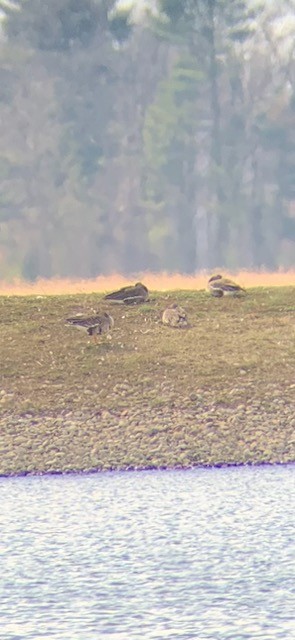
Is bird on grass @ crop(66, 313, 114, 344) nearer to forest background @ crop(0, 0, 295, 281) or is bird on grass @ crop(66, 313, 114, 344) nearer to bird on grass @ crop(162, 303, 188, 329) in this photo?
bird on grass @ crop(162, 303, 188, 329)

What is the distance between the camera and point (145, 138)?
119 feet

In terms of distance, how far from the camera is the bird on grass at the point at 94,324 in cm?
1638

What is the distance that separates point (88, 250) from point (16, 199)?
8.17 ft

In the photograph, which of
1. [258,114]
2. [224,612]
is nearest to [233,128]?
[258,114]

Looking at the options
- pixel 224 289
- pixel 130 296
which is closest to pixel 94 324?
pixel 130 296

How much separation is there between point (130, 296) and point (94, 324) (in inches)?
60.8

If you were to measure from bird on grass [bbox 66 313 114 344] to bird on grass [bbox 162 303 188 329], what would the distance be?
0.80 meters

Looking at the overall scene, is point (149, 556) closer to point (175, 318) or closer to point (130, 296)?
point (175, 318)

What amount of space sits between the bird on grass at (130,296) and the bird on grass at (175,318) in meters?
0.85

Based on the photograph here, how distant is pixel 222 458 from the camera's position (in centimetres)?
1333

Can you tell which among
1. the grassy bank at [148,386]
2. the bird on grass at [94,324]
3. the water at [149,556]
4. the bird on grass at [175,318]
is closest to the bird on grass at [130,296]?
the grassy bank at [148,386]

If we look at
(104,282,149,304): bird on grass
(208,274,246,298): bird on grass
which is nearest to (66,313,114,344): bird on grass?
(104,282,149,304): bird on grass

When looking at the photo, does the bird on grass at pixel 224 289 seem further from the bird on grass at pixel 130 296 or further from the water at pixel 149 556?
the water at pixel 149 556

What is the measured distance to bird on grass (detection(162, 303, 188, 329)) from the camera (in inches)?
664
